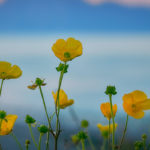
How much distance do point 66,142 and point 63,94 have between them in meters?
0.34

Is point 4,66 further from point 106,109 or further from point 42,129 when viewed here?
point 106,109

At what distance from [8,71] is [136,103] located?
51cm

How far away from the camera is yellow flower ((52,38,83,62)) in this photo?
122cm

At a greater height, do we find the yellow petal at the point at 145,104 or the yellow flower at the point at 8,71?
the yellow flower at the point at 8,71

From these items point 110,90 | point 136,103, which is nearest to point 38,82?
point 110,90

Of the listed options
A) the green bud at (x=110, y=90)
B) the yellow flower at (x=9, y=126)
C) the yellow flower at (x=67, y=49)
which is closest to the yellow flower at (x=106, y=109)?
the green bud at (x=110, y=90)

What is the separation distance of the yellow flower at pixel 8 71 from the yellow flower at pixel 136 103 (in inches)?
16.7

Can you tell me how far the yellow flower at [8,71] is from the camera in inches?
49.3

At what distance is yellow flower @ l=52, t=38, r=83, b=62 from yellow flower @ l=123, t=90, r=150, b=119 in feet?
0.82

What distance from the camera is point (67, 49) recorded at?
124 centimetres

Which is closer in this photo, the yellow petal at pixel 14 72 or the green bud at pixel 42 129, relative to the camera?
the green bud at pixel 42 129

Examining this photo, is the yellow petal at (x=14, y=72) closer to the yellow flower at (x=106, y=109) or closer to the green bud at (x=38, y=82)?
the green bud at (x=38, y=82)

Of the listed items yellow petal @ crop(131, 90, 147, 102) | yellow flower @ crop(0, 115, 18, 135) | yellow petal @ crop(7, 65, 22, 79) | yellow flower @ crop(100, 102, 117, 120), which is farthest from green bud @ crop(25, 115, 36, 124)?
yellow petal @ crop(131, 90, 147, 102)

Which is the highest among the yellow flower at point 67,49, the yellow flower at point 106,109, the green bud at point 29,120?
the yellow flower at point 67,49
